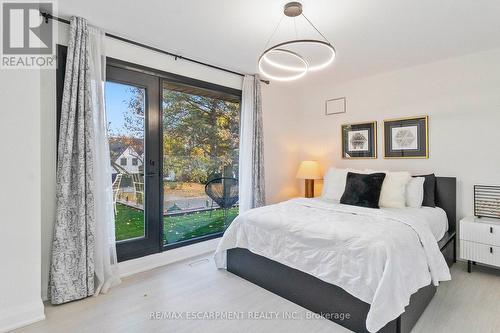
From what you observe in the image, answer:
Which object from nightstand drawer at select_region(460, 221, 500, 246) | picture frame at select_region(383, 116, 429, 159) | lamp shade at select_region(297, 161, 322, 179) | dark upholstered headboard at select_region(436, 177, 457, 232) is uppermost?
picture frame at select_region(383, 116, 429, 159)

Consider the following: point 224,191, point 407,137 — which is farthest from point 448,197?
point 224,191

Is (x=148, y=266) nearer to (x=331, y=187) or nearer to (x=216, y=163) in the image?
(x=216, y=163)

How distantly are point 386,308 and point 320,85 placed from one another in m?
3.61

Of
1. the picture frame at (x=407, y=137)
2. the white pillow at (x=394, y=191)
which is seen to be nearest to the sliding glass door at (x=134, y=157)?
the white pillow at (x=394, y=191)

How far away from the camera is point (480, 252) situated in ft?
8.98

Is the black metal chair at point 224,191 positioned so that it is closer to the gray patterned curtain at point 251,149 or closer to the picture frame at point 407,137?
the gray patterned curtain at point 251,149

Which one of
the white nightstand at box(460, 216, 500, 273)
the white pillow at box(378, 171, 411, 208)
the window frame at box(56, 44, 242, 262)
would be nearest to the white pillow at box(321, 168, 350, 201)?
the white pillow at box(378, 171, 411, 208)

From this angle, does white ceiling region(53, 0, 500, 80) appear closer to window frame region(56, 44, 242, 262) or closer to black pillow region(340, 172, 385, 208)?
window frame region(56, 44, 242, 262)

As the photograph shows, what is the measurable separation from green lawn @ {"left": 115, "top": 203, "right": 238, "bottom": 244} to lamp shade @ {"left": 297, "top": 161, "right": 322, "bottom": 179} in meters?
1.20

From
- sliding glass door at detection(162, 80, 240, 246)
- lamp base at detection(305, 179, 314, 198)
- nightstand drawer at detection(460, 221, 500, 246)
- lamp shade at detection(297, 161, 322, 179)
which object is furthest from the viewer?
lamp base at detection(305, 179, 314, 198)

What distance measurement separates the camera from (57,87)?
A: 2355 millimetres

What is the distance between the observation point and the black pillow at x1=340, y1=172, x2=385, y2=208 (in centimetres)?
303

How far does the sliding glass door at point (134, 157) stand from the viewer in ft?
9.14

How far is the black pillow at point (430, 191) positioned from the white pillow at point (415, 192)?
106 mm
